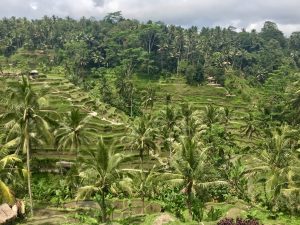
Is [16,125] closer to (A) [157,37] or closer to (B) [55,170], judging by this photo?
(B) [55,170]

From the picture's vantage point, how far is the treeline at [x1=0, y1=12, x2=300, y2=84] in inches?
4921

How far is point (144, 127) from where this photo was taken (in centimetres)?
4891

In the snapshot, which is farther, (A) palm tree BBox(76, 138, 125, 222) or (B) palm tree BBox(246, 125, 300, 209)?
(B) palm tree BBox(246, 125, 300, 209)

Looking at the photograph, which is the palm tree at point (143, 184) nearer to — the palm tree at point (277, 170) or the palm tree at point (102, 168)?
the palm tree at point (277, 170)

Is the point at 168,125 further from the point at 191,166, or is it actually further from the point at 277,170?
the point at 191,166

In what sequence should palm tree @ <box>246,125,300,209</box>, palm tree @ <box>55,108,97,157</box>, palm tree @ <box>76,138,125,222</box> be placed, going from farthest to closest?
palm tree @ <box>55,108,97,157</box> → palm tree @ <box>246,125,300,209</box> → palm tree @ <box>76,138,125,222</box>

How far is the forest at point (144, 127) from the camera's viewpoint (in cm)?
3462

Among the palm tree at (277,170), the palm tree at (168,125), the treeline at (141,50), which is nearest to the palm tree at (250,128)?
the palm tree at (168,125)

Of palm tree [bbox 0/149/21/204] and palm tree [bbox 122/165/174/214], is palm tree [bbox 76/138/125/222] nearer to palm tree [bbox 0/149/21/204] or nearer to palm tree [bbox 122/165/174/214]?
palm tree [bbox 0/149/21/204]

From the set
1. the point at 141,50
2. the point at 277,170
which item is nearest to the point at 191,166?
the point at 277,170

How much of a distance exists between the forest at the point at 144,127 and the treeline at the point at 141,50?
17.2 inches

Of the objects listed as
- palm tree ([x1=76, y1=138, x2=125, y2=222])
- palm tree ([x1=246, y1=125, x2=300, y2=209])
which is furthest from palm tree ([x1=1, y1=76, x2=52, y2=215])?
palm tree ([x1=246, y1=125, x2=300, y2=209])

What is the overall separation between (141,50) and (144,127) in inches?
3337

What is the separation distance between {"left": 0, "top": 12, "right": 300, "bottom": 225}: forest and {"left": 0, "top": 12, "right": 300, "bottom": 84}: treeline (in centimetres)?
44
